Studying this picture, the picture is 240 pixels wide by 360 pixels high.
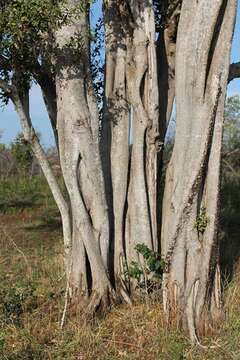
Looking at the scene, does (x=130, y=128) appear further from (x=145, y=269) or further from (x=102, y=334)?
(x=102, y=334)

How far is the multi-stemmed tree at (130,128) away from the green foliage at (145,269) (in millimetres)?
114

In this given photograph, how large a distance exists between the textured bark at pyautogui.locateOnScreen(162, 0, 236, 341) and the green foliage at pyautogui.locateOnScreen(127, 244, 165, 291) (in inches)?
12.7

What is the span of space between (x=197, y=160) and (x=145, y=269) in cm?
139

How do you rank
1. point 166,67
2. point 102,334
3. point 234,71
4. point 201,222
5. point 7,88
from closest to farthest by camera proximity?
point 102,334 → point 201,222 → point 7,88 → point 234,71 → point 166,67

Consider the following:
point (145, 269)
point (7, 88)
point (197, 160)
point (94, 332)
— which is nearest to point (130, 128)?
point (197, 160)

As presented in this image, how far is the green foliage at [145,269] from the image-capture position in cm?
677

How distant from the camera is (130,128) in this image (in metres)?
7.25

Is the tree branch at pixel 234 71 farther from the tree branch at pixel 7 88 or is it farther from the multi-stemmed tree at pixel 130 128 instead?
the tree branch at pixel 7 88

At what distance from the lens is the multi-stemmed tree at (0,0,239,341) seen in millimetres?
6270

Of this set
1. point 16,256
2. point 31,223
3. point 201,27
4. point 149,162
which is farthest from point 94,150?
point 31,223

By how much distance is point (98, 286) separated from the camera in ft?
22.1

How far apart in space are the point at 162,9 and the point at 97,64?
95cm

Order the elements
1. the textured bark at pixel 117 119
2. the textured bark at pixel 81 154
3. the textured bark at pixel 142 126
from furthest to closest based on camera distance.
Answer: the textured bark at pixel 117 119, the textured bark at pixel 142 126, the textured bark at pixel 81 154

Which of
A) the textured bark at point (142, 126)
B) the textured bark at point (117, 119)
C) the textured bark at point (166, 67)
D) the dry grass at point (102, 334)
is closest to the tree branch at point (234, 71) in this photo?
the textured bark at point (166, 67)
